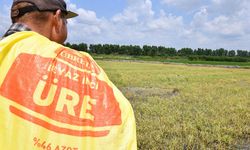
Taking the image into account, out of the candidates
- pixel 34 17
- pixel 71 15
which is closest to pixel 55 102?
pixel 34 17

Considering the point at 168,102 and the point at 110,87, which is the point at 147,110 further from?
the point at 110,87

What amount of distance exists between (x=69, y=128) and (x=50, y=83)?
22cm

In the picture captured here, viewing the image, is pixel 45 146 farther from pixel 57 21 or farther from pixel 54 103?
pixel 57 21

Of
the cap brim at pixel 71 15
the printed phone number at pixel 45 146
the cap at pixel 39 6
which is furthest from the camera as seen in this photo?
the cap brim at pixel 71 15

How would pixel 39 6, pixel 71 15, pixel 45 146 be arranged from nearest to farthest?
pixel 45 146, pixel 39 6, pixel 71 15

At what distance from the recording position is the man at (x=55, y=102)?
151 centimetres

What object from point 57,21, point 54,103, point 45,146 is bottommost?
point 45,146

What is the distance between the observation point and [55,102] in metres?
1.57

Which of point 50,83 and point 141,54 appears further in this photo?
point 141,54

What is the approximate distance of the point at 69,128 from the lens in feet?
5.10

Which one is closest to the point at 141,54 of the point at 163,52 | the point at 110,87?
the point at 163,52

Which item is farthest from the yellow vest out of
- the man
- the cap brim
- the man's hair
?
the cap brim

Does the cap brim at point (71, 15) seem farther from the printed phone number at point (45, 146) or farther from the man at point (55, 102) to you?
the printed phone number at point (45, 146)

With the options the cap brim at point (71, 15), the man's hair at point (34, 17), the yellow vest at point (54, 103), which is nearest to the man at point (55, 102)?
the yellow vest at point (54, 103)
